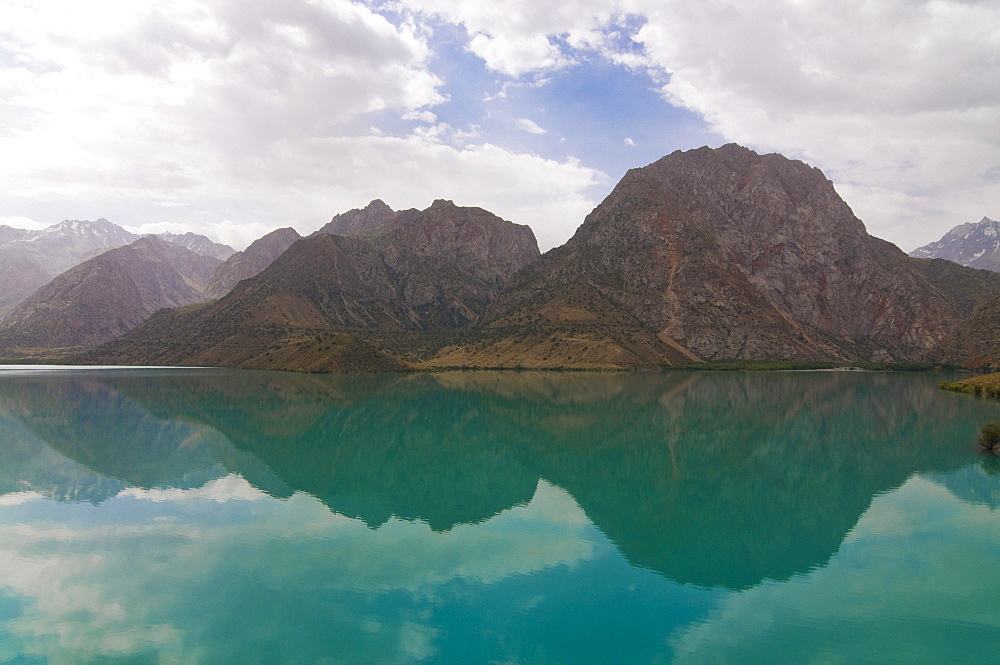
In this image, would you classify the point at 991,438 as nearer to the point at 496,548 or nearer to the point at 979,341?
the point at 496,548

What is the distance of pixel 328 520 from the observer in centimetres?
2727

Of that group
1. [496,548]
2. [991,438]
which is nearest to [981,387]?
[991,438]

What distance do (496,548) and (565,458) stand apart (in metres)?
20.4

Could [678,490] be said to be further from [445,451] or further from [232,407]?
[232,407]

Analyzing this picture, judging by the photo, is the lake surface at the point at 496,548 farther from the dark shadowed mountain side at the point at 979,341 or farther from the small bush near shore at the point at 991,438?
the dark shadowed mountain side at the point at 979,341

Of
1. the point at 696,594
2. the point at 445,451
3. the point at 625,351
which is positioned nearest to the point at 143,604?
the point at 696,594

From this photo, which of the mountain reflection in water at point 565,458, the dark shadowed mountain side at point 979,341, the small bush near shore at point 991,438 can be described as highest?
the dark shadowed mountain side at point 979,341

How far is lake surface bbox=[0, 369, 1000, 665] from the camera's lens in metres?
16.0

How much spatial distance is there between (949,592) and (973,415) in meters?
61.1

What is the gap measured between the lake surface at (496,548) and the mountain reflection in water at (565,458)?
273mm

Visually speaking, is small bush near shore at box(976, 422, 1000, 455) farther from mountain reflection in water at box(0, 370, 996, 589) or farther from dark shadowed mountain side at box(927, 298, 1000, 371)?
dark shadowed mountain side at box(927, 298, 1000, 371)

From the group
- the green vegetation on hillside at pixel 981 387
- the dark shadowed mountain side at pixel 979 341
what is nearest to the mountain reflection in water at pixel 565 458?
the green vegetation on hillside at pixel 981 387

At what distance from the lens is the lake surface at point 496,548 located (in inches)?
631

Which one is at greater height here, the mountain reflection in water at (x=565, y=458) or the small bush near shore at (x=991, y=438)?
the small bush near shore at (x=991, y=438)
